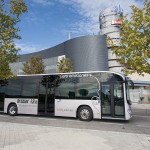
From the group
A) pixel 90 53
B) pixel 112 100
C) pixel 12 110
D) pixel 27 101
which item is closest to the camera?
pixel 112 100

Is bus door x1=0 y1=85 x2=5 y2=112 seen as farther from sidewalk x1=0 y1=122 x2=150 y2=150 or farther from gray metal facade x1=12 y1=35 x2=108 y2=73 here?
gray metal facade x1=12 y1=35 x2=108 y2=73

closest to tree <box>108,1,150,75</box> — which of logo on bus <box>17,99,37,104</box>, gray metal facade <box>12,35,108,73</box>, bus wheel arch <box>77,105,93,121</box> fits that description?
bus wheel arch <box>77,105,93,121</box>

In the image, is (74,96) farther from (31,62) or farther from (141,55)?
(31,62)

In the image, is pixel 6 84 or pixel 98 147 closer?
pixel 98 147

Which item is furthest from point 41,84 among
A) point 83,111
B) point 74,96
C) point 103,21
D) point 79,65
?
point 103,21

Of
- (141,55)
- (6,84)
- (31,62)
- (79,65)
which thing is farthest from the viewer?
(79,65)

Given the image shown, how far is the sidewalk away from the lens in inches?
252

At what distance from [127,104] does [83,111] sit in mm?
2714

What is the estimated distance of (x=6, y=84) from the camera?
14969 millimetres

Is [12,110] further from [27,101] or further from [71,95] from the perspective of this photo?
[71,95]

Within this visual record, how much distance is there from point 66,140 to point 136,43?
4.85 meters

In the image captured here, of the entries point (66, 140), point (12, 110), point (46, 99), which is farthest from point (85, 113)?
point (12, 110)

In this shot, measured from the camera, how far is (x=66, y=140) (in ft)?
23.7

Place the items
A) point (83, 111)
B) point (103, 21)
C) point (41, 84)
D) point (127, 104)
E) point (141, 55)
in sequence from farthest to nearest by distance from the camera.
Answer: point (103, 21)
point (41, 84)
point (83, 111)
point (127, 104)
point (141, 55)
